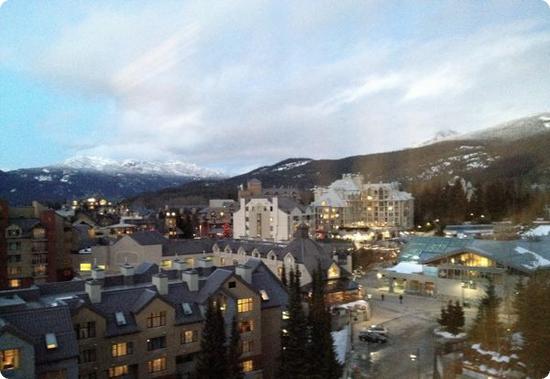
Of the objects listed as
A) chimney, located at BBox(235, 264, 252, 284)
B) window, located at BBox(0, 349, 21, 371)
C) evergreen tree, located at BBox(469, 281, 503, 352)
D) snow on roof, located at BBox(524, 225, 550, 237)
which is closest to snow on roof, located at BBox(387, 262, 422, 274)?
snow on roof, located at BBox(524, 225, 550, 237)

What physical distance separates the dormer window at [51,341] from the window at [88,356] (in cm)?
206

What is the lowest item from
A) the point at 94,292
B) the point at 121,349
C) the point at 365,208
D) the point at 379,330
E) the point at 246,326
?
the point at 379,330

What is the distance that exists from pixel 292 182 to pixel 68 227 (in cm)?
9960

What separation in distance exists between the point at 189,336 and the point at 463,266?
58.5 feet

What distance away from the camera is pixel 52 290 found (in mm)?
14633

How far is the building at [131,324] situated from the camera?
9586 millimetres

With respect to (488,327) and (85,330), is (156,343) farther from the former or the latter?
(488,327)

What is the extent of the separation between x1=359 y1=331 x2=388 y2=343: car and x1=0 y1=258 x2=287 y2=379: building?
497cm

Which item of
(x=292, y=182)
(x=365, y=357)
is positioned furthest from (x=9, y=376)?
(x=292, y=182)

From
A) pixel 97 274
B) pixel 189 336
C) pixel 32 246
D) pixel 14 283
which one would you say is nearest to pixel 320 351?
pixel 189 336

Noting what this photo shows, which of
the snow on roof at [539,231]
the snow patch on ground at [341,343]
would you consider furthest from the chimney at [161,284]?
the snow on roof at [539,231]

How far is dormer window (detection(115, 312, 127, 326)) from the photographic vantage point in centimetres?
1244

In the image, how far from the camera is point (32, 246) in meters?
26.5

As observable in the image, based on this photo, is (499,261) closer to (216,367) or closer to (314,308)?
(314,308)
